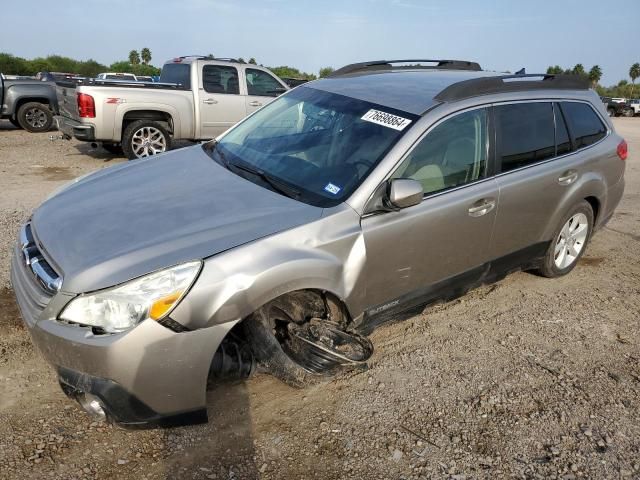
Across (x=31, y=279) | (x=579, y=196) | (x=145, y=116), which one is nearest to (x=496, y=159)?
(x=579, y=196)

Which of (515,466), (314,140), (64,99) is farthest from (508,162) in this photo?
(64,99)

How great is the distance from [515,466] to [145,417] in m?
1.81

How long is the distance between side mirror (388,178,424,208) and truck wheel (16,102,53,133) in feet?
40.9

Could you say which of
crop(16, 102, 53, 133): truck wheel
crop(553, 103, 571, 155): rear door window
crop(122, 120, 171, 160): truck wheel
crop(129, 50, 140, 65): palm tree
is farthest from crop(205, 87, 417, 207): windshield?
crop(129, 50, 140, 65): palm tree

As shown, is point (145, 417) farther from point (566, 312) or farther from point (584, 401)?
point (566, 312)

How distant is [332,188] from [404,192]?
42 centimetres

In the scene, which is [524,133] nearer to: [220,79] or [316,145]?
[316,145]

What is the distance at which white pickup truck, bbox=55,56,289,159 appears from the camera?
→ 340 inches

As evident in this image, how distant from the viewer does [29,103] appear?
12.8 m

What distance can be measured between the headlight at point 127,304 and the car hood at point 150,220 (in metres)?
0.04

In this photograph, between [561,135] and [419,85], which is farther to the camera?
[561,135]

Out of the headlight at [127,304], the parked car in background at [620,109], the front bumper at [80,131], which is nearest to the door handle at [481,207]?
the headlight at [127,304]

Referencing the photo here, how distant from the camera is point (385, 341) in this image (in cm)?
375

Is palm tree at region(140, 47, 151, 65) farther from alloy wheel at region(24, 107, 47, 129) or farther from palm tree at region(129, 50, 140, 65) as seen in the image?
alloy wheel at region(24, 107, 47, 129)
